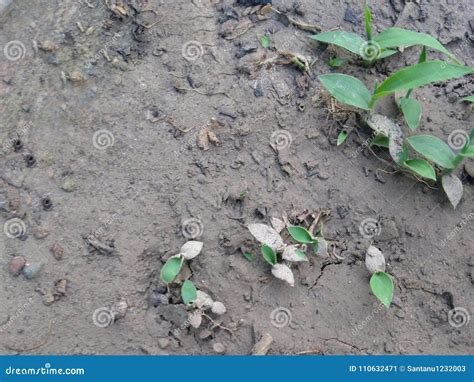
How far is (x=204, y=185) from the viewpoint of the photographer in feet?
7.59

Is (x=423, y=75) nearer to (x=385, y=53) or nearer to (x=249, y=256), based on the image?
(x=385, y=53)

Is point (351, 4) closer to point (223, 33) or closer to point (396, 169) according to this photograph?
point (223, 33)

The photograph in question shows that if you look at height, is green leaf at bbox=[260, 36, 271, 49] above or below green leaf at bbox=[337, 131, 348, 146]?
above

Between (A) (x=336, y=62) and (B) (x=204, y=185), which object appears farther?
(A) (x=336, y=62)

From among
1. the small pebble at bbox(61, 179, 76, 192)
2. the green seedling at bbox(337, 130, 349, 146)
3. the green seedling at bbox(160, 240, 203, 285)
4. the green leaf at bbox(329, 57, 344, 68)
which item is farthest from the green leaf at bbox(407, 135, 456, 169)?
the small pebble at bbox(61, 179, 76, 192)

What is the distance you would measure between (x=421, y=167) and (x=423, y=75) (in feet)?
1.14

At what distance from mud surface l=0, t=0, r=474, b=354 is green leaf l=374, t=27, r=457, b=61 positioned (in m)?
0.17

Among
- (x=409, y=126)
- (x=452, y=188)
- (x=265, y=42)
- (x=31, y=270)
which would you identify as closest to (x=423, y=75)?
(x=409, y=126)

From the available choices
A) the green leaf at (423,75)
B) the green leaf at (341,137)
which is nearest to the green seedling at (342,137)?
the green leaf at (341,137)

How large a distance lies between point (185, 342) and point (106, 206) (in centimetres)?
61

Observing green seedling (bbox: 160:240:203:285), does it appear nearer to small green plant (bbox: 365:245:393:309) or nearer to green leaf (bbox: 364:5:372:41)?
small green plant (bbox: 365:245:393:309)

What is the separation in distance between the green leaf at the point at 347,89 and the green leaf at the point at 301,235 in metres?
0.53

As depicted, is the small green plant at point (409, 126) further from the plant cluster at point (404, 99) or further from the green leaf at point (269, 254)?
the green leaf at point (269, 254)

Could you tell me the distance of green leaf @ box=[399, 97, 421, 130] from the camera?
234cm
